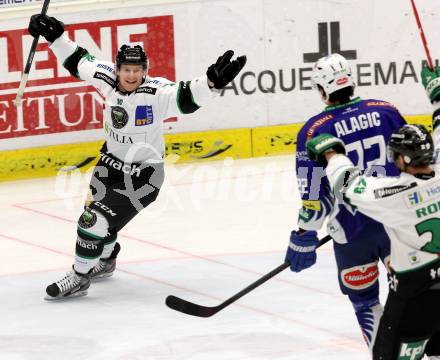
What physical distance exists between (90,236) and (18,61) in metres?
3.58

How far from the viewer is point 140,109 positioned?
6430 millimetres

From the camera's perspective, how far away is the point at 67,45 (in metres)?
6.77

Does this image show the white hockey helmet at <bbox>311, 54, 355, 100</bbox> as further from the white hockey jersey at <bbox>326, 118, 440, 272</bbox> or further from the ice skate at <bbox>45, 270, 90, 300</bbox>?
the ice skate at <bbox>45, 270, 90, 300</bbox>

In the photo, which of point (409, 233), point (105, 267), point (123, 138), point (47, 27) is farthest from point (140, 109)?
point (409, 233)

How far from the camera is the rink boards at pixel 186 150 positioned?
380 inches

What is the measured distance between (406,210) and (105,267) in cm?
319

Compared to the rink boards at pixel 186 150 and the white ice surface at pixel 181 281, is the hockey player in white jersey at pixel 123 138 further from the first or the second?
the rink boards at pixel 186 150

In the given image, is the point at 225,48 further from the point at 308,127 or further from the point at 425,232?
the point at 425,232

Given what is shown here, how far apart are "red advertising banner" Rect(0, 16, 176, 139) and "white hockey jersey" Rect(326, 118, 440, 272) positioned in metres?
5.93

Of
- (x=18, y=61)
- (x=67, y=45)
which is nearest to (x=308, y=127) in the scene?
(x=67, y=45)

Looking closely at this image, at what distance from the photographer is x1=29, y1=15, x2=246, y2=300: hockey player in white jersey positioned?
20.6 feet

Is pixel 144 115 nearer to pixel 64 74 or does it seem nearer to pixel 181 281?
pixel 181 281

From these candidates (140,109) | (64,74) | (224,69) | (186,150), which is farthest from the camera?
(186,150)

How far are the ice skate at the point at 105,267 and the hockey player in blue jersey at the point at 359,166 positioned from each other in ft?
7.60
